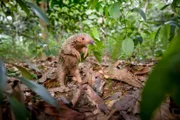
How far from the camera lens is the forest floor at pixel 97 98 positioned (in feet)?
4.70

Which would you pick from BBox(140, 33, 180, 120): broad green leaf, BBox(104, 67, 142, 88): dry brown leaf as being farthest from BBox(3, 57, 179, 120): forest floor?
BBox(140, 33, 180, 120): broad green leaf

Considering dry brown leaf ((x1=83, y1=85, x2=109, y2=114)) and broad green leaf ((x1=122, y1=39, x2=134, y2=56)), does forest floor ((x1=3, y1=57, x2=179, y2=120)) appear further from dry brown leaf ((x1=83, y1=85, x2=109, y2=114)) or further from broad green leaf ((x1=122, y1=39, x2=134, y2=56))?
broad green leaf ((x1=122, y1=39, x2=134, y2=56))

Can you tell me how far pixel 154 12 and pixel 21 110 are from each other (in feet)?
31.4

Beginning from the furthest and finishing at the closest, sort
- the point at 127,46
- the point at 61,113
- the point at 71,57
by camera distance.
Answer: the point at 71,57
the point at 127,46
the point at 61,113

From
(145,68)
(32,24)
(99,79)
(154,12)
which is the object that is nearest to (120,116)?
(99,79)

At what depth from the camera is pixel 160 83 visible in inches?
21.8

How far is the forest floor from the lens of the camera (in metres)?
1.43

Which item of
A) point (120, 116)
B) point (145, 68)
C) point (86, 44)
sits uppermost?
point (86, 44)

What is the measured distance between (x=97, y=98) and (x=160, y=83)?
4.47ft

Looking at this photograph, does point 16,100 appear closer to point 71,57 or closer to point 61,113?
point 61,113

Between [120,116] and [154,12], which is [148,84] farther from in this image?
[154,12]

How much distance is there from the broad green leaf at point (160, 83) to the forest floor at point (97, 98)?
0.86 metres

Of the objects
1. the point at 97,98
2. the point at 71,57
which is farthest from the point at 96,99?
the point at 71,57

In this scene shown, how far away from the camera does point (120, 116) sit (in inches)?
61.9
